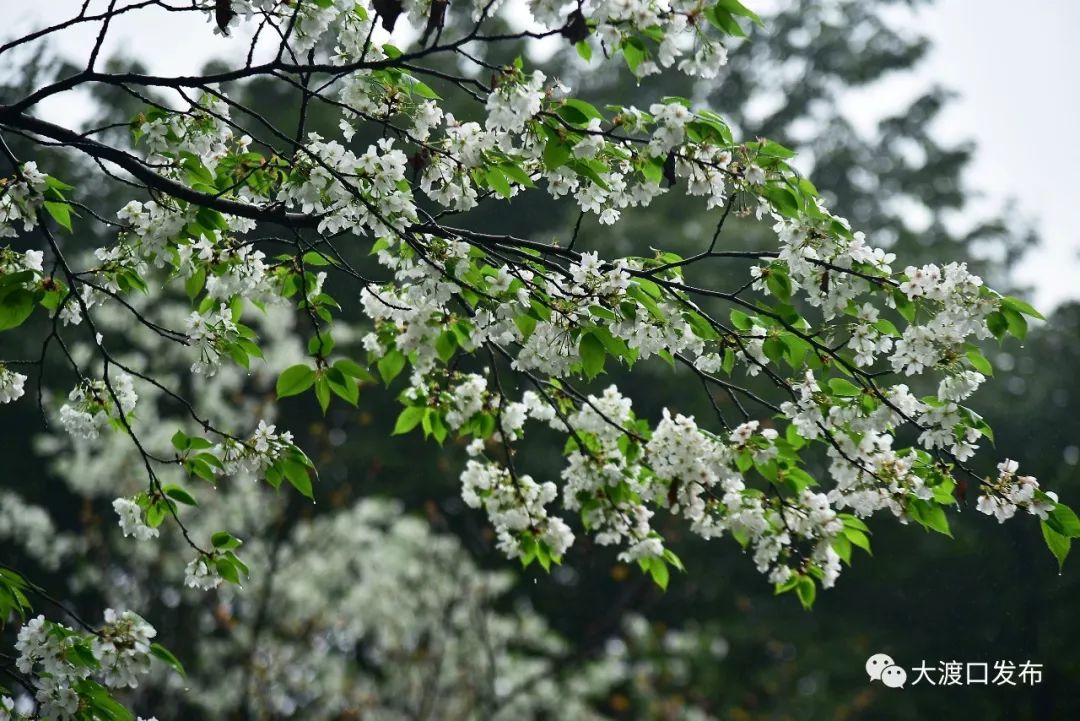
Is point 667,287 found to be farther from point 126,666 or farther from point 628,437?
point 126,666

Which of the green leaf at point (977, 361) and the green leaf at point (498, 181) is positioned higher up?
the green leaf at point (498, 181)

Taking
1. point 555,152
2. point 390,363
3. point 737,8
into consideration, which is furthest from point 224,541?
point 737,8

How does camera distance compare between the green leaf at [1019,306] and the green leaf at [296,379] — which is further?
the green leaf at [296,379]

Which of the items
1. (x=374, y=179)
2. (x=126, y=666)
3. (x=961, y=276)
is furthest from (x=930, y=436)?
(x=126, y=666)

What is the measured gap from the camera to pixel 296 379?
8.15ft

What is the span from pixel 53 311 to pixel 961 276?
2.28m

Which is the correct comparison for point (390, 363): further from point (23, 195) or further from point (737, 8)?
point (737, 8)

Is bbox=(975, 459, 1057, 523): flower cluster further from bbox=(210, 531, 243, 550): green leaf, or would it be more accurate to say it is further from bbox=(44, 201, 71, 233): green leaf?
bbox=(44, 201, 71, 233): green leaf

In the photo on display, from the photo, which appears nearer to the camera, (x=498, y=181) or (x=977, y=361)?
(x=498, y=181)

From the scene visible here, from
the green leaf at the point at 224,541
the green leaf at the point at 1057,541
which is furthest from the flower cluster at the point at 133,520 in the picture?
the green leaf at the point at 1057,541

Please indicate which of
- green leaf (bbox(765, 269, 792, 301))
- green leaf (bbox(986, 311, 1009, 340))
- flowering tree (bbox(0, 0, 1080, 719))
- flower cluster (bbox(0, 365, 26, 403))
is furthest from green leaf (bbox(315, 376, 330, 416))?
green leaf (bbox(986, 311, 1009, 340))

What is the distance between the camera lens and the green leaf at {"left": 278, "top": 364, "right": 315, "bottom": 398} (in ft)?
8.09

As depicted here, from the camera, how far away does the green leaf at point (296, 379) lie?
246 cm

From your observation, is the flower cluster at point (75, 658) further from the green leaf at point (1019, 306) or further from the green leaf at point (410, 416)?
the green leaf at point (1019, 306)
